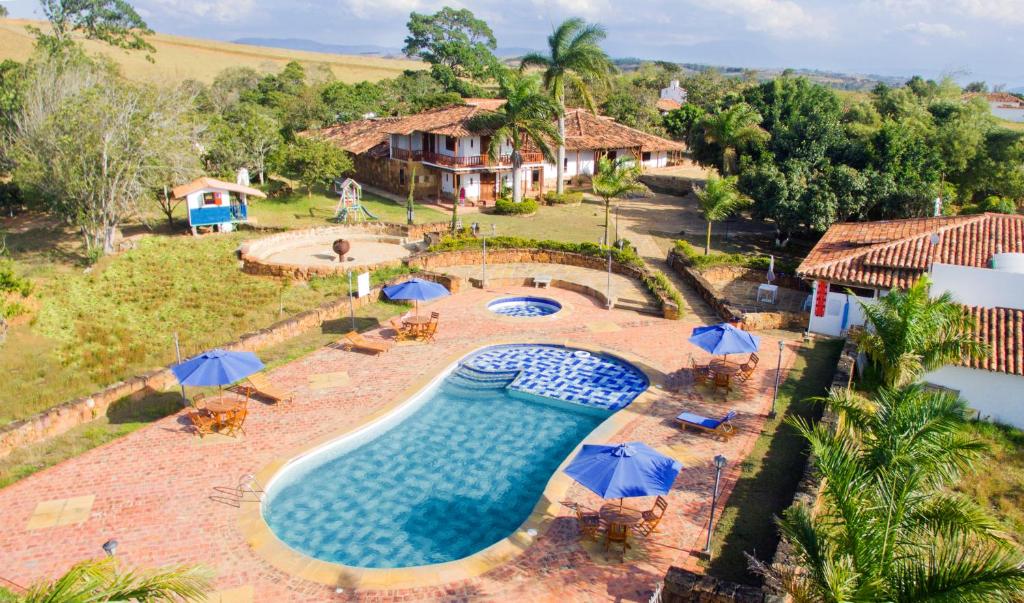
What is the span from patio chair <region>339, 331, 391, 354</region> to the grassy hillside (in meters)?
77.8

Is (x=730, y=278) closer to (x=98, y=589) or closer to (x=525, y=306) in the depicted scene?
(x=525, y=306)

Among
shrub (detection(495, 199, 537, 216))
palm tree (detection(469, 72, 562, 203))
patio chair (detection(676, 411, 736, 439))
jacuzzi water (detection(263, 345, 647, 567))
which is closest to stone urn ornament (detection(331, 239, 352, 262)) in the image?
jacuzzi water (detection(263, 345, 647, 567))

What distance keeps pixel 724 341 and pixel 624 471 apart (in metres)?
7.43

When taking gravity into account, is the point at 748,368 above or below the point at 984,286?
below

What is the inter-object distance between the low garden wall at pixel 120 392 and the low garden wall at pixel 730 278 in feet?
43.3

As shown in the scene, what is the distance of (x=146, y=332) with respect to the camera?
2306 centimetres

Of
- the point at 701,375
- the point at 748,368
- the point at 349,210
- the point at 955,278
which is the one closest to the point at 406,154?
the point at 349,210

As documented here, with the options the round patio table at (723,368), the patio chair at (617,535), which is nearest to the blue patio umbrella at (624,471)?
the patio chair at (617,535)

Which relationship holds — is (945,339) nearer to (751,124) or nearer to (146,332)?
(146,332)

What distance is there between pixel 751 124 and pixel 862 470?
32991mm

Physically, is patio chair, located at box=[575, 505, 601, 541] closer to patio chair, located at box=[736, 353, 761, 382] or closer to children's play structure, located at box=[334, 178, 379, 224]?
patio chair, located at box=[736, 353, 761, 382]

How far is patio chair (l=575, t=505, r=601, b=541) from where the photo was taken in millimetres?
12008

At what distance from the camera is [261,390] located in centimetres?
1717

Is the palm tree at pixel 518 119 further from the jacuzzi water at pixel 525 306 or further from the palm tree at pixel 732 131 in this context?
the jacuzzi water at pixel 525 306
